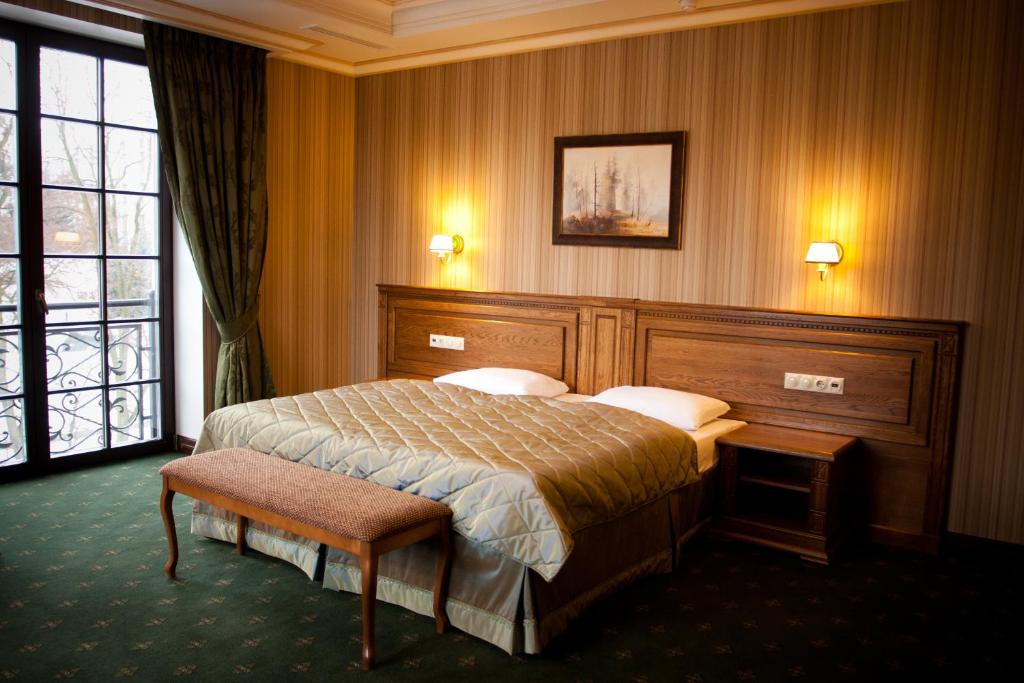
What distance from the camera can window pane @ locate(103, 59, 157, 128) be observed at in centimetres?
430

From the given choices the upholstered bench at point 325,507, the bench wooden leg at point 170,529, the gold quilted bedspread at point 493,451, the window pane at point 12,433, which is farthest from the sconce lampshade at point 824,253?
the window pane at point 12,433

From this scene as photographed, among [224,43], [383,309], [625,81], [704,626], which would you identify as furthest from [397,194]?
[704,626]

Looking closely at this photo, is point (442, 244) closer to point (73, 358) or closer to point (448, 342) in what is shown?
point (448, 342)

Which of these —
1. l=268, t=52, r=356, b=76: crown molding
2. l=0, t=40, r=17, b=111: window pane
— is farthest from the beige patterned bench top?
l=268, t=52, r=356, b=76: crown molding

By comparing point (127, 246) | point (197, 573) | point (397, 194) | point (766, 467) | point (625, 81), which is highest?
point (625, 81)

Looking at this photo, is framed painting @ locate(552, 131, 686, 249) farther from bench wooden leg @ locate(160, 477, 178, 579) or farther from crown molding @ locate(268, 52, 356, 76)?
bench wooden leg @ locate(160, 477, 178, 579)

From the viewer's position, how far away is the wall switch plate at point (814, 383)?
365 cm

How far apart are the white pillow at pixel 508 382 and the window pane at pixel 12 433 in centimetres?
204

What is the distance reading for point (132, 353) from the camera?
4.55 meters

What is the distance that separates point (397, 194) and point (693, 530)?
2.69 m

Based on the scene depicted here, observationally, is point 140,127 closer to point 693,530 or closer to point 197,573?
point 197,573

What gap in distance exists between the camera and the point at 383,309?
202 inches

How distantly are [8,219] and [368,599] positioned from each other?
9.18ft

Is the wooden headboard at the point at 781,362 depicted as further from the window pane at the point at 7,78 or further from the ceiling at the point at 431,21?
the window pane at the point at 7,78
